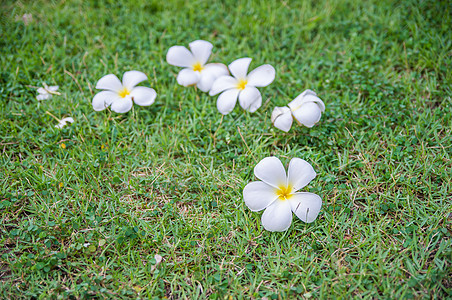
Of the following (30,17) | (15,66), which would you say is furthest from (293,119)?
(30,17)

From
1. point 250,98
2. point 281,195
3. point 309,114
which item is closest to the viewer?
point 281,195

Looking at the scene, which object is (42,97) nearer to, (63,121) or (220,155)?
(63,121)

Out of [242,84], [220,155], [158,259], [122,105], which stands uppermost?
[242,84]

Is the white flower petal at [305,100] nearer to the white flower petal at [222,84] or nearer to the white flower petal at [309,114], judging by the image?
the white flower petal at [309,114]

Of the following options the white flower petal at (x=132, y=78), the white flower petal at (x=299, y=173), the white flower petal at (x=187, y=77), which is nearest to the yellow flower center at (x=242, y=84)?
the white flower petal at (x=187, y=77)

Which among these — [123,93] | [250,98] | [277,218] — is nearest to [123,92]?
[123,93]

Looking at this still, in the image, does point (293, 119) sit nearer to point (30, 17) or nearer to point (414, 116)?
point (414, 116)
